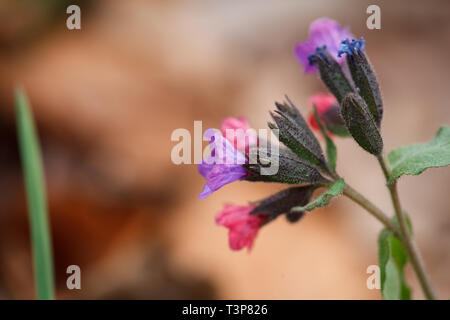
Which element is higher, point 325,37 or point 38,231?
point 325,37

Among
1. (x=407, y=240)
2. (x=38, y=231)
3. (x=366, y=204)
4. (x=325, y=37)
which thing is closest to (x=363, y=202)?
(x=366, y=204)

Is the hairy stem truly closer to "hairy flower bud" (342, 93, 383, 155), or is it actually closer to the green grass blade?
"hairy flower bud" (342, 93, 383, 155)

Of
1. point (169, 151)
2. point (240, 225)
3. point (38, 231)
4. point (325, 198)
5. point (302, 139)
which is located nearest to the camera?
point (325, 198)

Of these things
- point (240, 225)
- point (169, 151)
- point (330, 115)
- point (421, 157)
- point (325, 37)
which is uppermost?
point (169, 151)

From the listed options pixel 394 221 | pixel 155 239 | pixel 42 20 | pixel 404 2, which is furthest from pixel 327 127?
pixel 404 2

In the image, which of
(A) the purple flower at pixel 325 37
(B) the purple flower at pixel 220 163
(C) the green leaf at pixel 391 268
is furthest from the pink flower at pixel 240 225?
(A) the purple flower at pixel 325 37

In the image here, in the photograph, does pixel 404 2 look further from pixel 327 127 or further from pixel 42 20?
pixel 327 127

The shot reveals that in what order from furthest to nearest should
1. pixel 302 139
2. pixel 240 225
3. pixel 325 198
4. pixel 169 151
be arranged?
pixel 169 151 → pixel 240 225 → pixel 302 139 → pixel 325 198

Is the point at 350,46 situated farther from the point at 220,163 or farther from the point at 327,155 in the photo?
the point at 220,163
